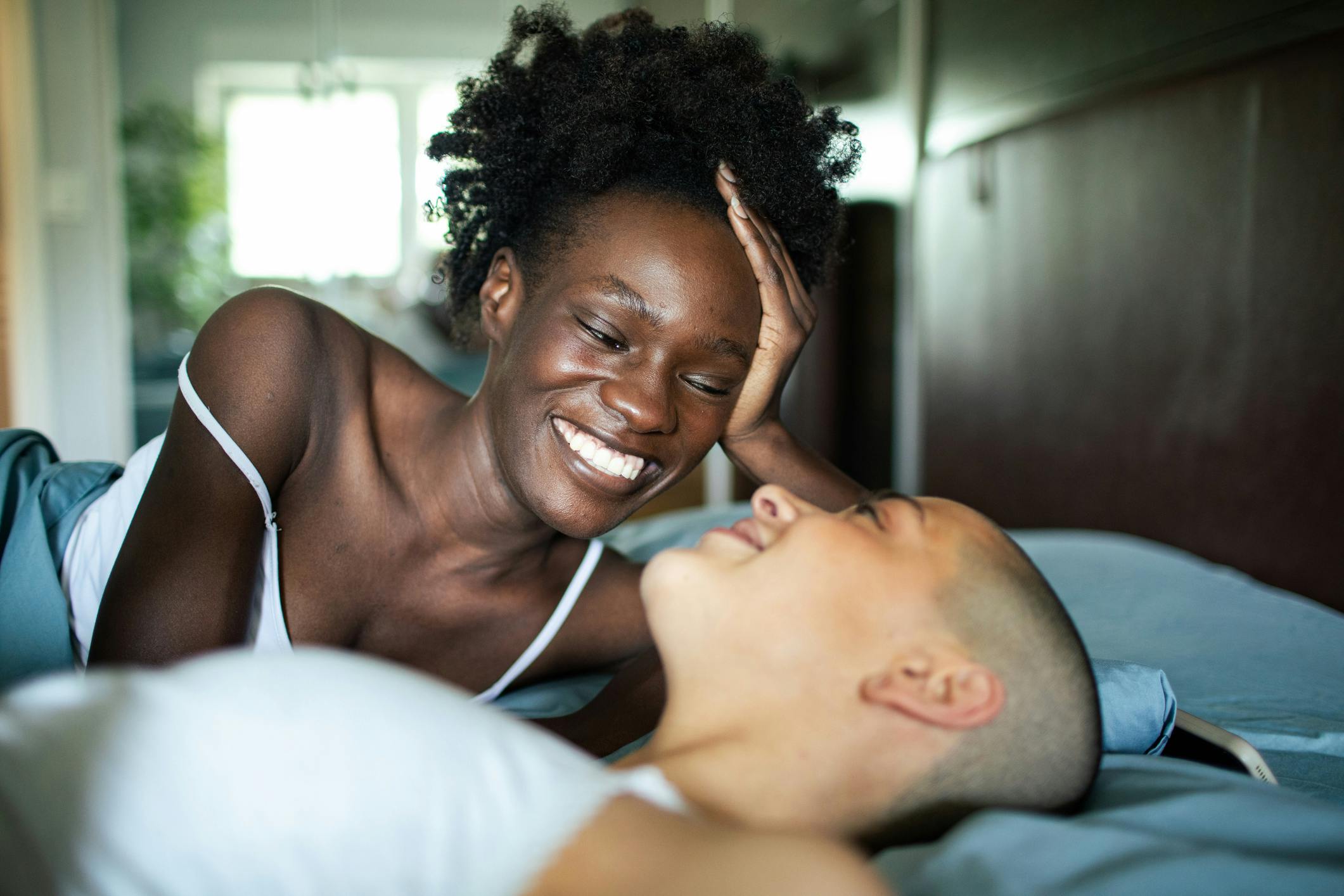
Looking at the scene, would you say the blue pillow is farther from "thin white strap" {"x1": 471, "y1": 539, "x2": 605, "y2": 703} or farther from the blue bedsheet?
"thin white strap" {"x1": 471, "y1": 539, "x2": 605, "y2": 703}

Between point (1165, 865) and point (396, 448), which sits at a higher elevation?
point (396, 448)

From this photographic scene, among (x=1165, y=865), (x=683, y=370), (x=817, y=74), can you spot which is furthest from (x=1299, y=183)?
(x=817, y=74)

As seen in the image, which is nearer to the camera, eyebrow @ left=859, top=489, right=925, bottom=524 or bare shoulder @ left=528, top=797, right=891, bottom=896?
bare shoulder @ left=528, top=797, right=891, bottom=896

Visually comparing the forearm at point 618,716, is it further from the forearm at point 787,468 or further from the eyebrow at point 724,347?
the eyebrow at point 724,347

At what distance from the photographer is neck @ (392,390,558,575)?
1.44 meters

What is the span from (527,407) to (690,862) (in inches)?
31.4

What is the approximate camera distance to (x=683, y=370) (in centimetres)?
130

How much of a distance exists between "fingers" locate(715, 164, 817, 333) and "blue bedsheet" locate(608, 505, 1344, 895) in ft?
2.34

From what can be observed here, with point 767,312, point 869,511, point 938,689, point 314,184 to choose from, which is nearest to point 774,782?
point 938,689

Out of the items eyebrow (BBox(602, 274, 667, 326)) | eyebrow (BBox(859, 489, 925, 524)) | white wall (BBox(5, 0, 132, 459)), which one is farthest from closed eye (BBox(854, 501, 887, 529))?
white wall (BBox(5, 0, 132, 459))

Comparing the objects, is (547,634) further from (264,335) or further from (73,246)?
(73,246)

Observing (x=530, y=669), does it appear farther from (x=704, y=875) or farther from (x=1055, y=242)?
(x=1055, y=242)

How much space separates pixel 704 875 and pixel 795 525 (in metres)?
0.40

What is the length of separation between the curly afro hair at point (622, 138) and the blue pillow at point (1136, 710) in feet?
2.54
